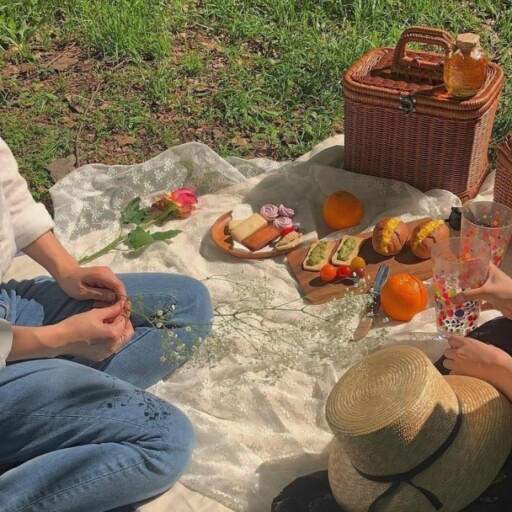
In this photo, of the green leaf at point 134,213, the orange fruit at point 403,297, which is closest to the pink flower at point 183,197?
the green leaf at point 134,213

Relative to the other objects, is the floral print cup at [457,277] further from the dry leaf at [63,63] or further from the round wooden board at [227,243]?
the dry leaf at [63,63]

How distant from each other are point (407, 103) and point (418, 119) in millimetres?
82

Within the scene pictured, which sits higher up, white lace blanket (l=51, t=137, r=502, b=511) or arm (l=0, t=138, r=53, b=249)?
arm (l=0, t=138, r=53, b=249)

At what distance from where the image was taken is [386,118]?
2.95 m

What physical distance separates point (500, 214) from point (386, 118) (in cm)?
62

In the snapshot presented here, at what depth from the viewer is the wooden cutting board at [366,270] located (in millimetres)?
2605

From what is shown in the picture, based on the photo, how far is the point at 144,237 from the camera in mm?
2869

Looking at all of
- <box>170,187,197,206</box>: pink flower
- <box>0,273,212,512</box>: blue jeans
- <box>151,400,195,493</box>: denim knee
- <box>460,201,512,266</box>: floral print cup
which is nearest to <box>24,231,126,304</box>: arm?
<box>0,273,212,512</box>: blue jeans

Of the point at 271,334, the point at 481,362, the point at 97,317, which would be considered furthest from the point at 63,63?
the point at 481,362

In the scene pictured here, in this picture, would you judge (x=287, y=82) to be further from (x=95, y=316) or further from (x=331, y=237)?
(x=95, y=316)

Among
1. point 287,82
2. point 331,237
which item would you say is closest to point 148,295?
point 331,237

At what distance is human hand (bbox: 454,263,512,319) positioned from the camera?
2.02 meters

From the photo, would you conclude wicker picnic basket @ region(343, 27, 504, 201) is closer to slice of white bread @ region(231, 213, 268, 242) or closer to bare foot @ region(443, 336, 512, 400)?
slice of white bread @ region(231, 213, 268, 242)

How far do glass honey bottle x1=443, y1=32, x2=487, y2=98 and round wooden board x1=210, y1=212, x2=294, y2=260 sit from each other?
0.80 meters
